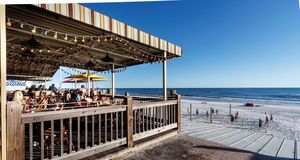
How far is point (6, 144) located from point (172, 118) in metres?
3.81

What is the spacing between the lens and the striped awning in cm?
292

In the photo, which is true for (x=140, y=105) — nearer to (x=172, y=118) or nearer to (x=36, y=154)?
(x=172, y=118)

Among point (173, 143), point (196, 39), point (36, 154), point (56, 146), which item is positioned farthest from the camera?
point (196, 39)

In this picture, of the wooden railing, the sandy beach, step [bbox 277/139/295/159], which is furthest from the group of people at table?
the sandy beach

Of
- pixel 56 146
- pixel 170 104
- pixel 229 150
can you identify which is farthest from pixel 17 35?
pixel 229 150

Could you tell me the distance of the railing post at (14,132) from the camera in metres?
2.23

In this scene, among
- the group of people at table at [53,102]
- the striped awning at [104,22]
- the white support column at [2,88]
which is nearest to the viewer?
the white support column at [2,88]

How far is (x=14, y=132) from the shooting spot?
2270 millimetres

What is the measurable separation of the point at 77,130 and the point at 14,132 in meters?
0.91

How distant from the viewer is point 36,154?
321cm

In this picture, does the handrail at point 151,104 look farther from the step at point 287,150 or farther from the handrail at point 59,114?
the step at point 287,150

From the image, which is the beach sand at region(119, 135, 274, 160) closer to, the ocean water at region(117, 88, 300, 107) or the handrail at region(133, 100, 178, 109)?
the handrail at region(133, 100, 178, 109)

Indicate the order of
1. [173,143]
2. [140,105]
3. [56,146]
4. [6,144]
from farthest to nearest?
1. [173,143]
2. [140,105]
3. [56,146]
4. [6,144]

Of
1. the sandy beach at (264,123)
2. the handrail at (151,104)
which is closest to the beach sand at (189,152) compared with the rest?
the handrail at (151,104)
